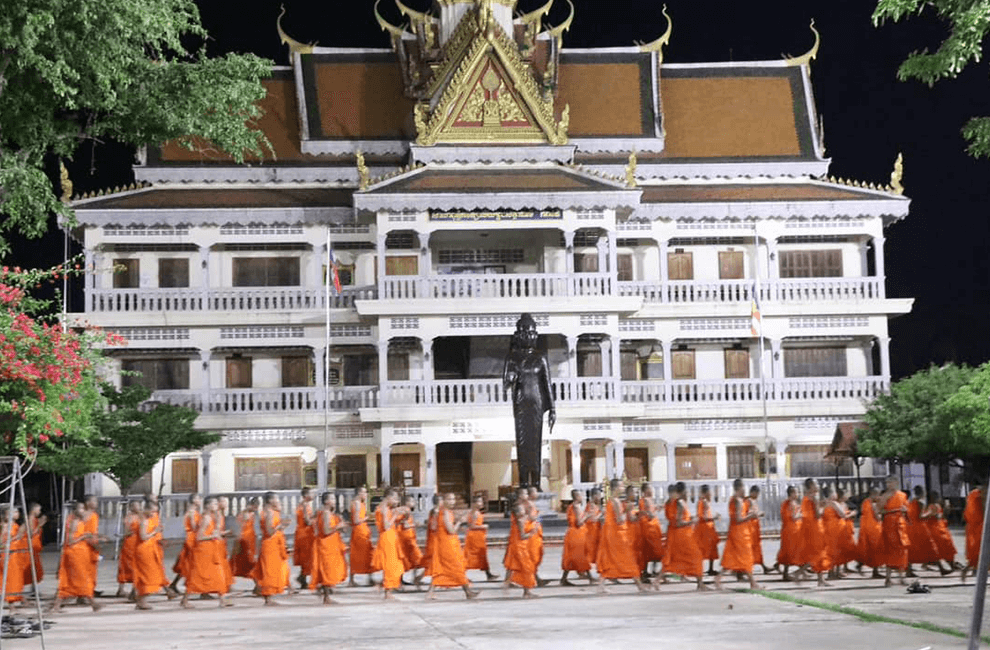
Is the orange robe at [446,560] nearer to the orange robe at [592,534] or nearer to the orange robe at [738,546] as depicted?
the orange robe at [592,534]

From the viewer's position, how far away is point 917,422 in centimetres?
3325

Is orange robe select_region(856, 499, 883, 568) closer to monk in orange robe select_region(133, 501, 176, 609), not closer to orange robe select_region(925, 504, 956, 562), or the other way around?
orange robe select_region(925, 504, 956, 562)

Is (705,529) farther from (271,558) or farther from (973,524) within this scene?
(271,558)

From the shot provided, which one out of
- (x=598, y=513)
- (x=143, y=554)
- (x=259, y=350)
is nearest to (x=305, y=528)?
(x=143, y=554)

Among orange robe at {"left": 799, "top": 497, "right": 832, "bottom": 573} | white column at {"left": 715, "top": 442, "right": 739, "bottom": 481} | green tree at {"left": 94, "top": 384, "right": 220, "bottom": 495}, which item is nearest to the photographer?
orange robe at {"left": 799, "top": 497, "right": 832, "bottom": 573}

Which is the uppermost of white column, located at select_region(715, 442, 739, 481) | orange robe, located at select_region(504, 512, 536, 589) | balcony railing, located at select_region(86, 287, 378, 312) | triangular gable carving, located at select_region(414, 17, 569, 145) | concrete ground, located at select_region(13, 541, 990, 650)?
triangular gable carving, located at select_region(414, 17, 569, 145)

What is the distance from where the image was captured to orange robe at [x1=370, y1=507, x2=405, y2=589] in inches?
736

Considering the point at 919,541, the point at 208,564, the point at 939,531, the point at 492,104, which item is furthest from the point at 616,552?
the point at 492,104

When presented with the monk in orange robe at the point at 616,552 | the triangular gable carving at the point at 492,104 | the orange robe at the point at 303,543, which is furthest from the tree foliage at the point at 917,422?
the orange robe at the point at 303,543

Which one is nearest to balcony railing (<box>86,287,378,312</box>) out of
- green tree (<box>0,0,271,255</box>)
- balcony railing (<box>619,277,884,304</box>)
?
balcony railing (<box>619,277,884,304</box>)

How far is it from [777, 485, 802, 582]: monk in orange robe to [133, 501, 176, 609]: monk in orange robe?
8220 mm

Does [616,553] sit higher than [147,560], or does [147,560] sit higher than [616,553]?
[147,560]

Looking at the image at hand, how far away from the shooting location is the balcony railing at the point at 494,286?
37.8 metres

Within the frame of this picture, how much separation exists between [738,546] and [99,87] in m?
10.0
